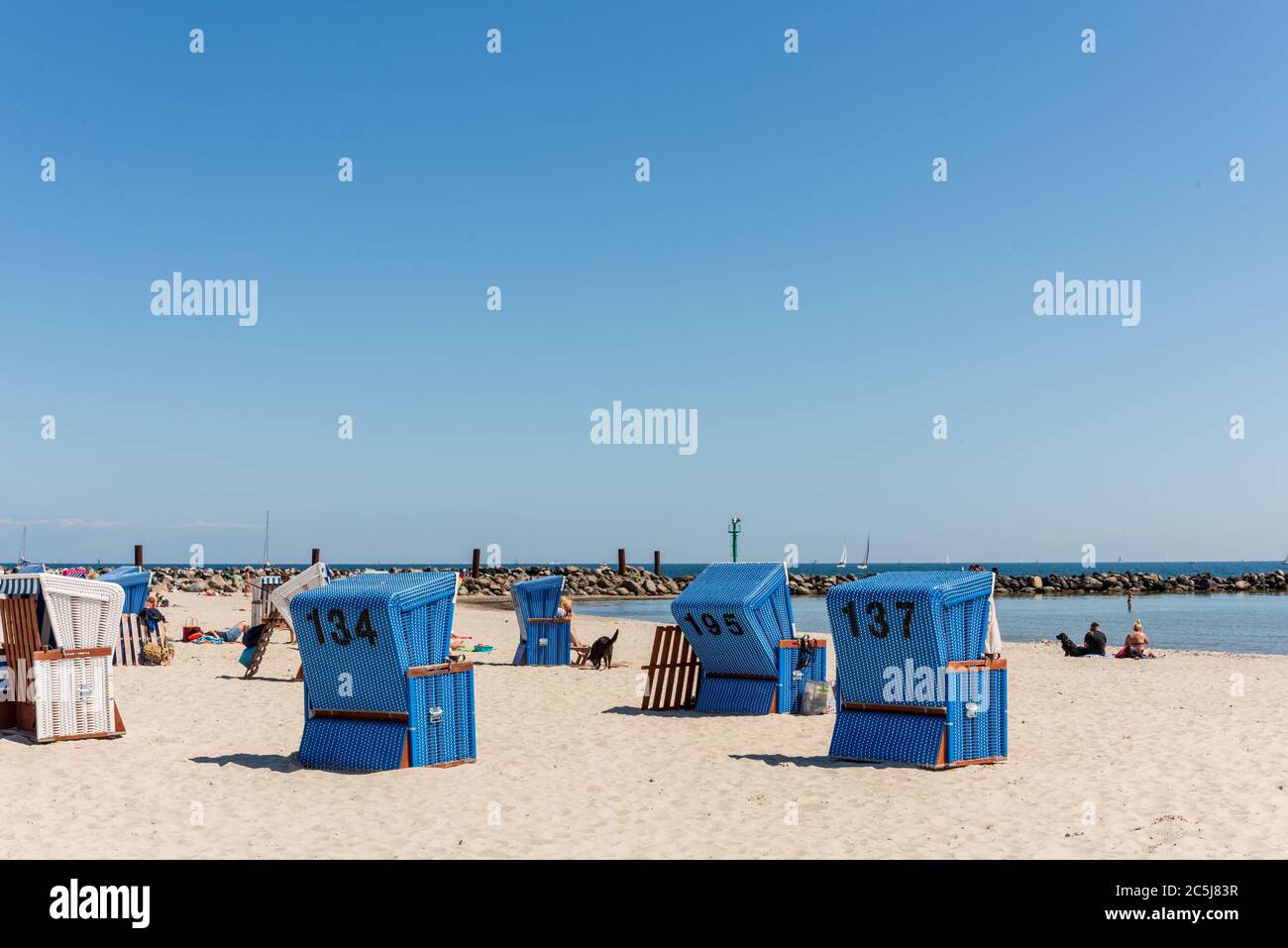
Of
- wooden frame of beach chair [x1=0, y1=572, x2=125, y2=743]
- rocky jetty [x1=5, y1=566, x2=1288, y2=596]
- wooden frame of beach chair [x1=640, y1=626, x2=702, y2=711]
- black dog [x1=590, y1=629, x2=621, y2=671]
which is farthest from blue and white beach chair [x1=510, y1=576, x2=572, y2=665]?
rocky jetty [x1=5, y1=566, x2=1288, y2=596]

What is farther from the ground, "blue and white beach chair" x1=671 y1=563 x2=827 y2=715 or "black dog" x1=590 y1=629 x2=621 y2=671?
"blue and white beach chair" x1=671 y1=563 x2=827 y2=715

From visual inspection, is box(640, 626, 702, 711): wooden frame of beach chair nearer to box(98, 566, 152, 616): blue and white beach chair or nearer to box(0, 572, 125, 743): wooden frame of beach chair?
box(0, 572, 125, 743): wooden frame of beach chair

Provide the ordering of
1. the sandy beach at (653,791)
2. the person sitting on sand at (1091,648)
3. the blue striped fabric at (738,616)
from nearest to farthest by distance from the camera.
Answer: the sandy beach at (653,791) < the blue striped fabric at (738,616) < the person sitting on sand at (1091,648)

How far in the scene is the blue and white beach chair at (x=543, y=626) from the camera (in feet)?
72.9

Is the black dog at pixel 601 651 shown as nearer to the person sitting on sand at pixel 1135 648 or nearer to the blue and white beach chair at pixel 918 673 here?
the blue and white beach chair at pixel 918 673

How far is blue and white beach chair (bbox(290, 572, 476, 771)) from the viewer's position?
11039 mm

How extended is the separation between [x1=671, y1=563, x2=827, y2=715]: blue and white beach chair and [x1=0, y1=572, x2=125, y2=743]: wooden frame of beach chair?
692cm

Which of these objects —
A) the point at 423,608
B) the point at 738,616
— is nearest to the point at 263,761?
the point at 423,608

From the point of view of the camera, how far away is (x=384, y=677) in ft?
36.7

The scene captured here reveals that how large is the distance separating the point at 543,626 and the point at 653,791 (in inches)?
479

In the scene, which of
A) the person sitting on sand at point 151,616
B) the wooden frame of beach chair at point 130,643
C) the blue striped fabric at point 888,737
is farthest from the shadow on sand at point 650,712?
the person sitting on sand at point 151,616

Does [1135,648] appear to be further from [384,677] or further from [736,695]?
[384,677]

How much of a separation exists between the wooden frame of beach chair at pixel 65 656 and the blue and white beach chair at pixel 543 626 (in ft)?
33.0
